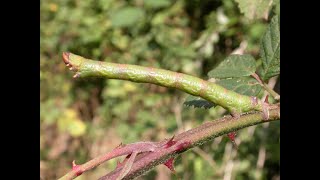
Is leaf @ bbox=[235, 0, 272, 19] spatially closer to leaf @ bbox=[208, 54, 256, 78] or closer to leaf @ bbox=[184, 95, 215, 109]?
leaf @ bbox=[208, 54, 256, 78]

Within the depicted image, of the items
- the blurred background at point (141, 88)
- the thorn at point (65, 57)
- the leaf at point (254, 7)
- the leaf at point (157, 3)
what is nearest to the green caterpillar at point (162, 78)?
the thorn at point (65, 57)

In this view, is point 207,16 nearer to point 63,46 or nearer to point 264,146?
point 264,146

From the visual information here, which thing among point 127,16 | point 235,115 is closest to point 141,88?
point 127,16

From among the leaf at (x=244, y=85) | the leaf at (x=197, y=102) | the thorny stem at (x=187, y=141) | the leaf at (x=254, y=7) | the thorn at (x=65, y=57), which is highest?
the leaf at (x=254, y=7)

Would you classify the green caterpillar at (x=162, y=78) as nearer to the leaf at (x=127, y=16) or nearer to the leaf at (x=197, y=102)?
the leaf at (x=197, y=102)

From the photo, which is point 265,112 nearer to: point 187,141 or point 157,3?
point 187,141
